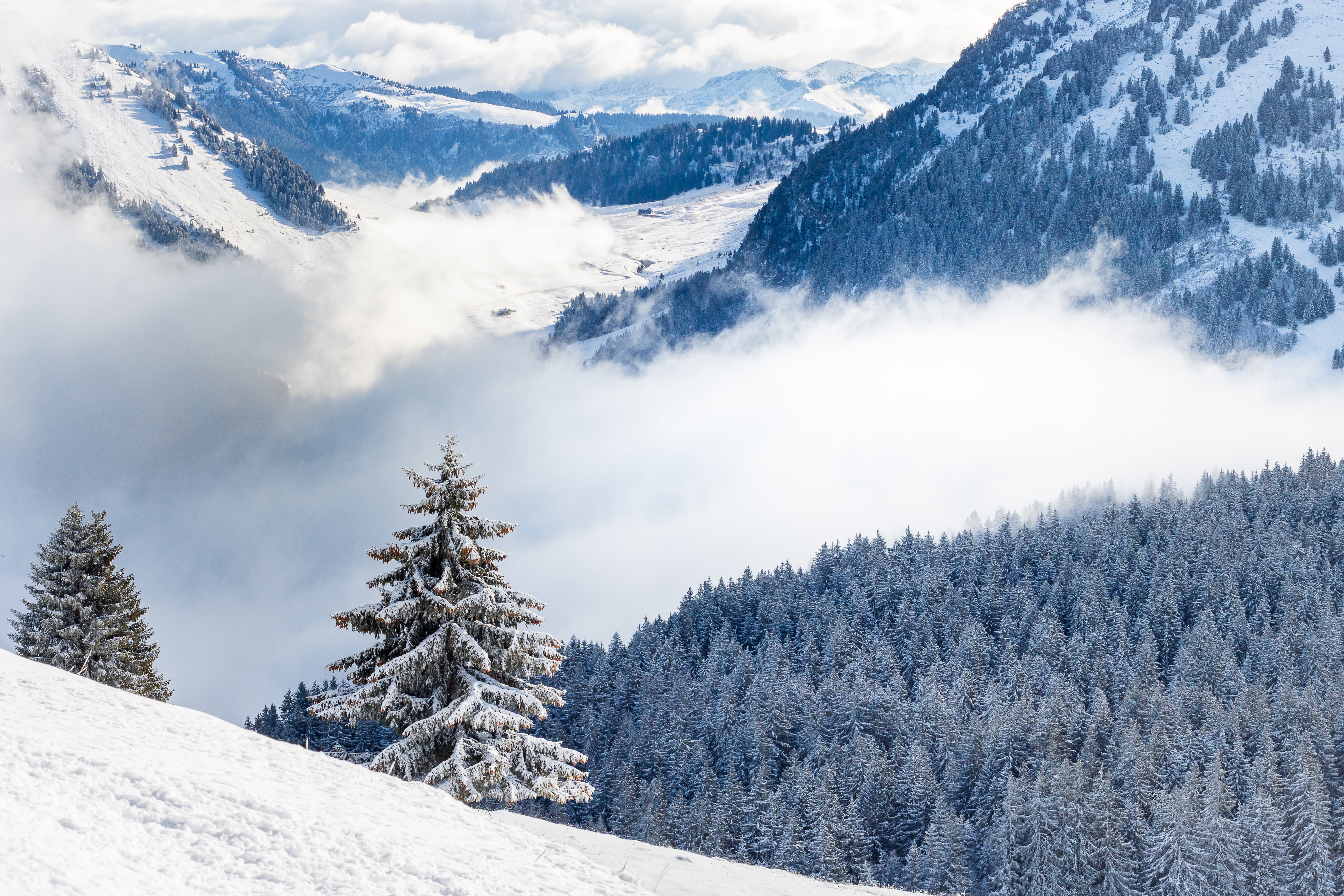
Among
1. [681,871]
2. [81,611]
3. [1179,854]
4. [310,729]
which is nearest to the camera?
[681,871]

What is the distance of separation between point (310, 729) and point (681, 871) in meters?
74.9

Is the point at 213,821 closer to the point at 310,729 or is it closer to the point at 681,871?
the point at 681,871

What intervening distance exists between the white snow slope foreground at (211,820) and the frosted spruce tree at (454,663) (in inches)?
169

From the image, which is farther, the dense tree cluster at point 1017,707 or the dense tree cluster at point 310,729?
the dense tree cluster at point 310,729

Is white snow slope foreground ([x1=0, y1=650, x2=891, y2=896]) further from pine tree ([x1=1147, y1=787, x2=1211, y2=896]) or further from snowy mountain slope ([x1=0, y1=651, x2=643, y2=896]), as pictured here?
pine tree ([x1=1147, y1=787, x2=1211, y2=896])

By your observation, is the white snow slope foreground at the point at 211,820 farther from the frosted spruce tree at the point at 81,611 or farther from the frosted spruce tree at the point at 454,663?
the frosted spruce tree at the point at 81,611

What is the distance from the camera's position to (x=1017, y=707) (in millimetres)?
88812

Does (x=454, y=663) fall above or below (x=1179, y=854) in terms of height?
above

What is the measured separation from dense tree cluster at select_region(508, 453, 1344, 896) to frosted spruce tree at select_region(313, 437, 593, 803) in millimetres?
30784

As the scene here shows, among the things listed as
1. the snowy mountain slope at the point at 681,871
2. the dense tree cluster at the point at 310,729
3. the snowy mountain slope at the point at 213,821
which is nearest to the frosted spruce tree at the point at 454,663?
the snowy mountain slope at the point at 681,871

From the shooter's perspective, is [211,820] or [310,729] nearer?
[211,820]

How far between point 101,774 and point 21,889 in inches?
118

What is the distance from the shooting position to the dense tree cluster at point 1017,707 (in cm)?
6819

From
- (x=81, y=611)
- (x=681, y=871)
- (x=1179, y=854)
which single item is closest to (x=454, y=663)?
(x=681, y=871)
